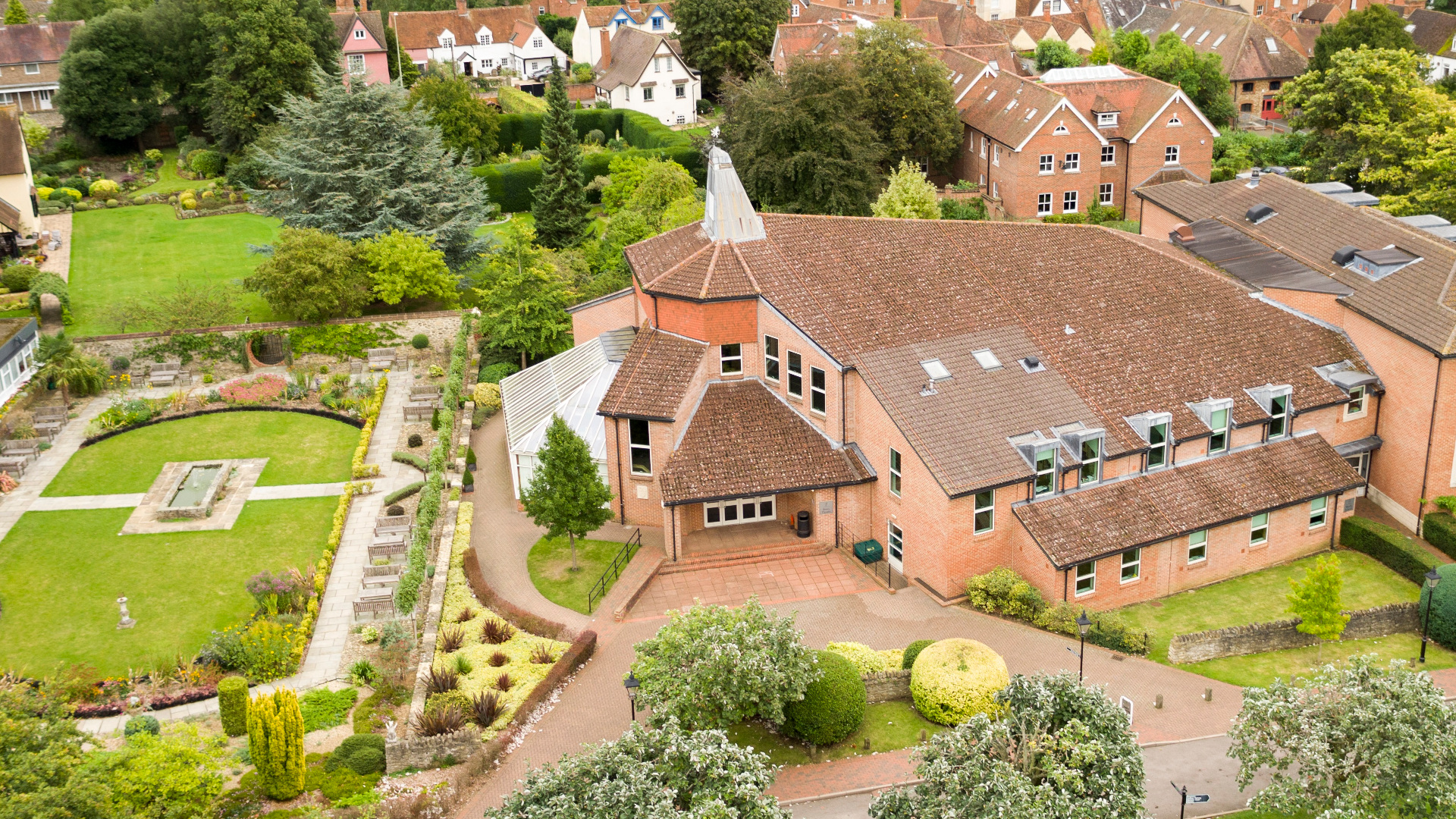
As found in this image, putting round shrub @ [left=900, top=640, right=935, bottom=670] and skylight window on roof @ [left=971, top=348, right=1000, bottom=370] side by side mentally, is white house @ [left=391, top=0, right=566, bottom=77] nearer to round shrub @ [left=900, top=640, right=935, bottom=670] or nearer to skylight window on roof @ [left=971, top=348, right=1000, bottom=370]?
skylight window on roof @ [left=971, top=348, right=1000, bottom=370]

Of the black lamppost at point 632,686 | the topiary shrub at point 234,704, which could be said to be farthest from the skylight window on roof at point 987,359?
the topiary shrub at point 234,704

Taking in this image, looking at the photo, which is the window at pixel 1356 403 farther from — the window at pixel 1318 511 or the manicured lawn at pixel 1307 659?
the manicured lawn at pixel 1307 659

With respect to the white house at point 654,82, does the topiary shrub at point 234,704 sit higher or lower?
lower

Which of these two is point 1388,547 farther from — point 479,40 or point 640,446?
point 479,40

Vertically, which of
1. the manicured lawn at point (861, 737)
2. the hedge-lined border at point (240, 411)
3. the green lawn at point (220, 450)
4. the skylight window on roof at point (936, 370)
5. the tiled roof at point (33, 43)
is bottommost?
the manicured lawn at point (861, 737)

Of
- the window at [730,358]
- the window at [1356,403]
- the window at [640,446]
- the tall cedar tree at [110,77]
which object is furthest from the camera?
the tall cedar tree at [110,77]

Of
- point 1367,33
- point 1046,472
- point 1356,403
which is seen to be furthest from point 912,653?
point 1367,33
